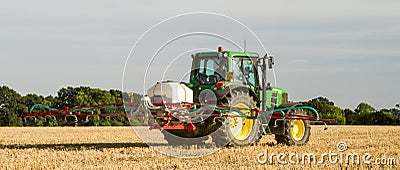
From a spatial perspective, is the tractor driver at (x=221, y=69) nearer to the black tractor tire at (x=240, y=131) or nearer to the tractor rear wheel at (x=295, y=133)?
the black tractor tire at (x=240, y=131)

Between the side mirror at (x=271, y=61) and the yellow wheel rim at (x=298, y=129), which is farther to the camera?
the yellow wheel rim at (x=298, y=129)

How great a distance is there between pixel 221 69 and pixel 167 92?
198 cm

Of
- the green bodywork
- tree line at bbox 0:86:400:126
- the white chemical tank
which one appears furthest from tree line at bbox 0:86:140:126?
the white chemical tank

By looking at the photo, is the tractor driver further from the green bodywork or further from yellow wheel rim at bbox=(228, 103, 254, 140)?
yellow wheel rim at bbox=(228, 103, 254, 140)

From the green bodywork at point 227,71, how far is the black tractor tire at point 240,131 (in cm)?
31

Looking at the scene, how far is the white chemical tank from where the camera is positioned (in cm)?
1095

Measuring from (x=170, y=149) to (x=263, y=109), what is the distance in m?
2.29

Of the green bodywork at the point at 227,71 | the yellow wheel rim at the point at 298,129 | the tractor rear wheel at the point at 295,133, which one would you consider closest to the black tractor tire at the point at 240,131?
the green bodywork at the point at 227,71

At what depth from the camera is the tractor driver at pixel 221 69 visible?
41.3 ft

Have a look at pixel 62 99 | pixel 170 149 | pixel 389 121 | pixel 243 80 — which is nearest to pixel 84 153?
pixel 170 149

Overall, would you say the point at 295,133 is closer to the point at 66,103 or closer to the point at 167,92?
the point at 167,92

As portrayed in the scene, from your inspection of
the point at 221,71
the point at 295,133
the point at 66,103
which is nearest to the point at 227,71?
the point at 221,71

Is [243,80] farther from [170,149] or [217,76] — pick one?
[170,149]

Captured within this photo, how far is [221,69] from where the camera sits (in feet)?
41.7
